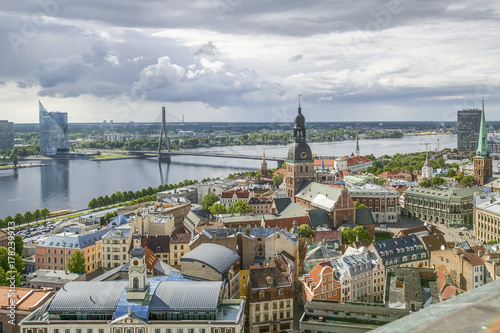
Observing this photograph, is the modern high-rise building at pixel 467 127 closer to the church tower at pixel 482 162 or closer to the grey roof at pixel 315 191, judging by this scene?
the church tower at pixel 482 162

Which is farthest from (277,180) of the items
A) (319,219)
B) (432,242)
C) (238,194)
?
(432,242)

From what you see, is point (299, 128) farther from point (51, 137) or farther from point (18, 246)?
point (51, 137)

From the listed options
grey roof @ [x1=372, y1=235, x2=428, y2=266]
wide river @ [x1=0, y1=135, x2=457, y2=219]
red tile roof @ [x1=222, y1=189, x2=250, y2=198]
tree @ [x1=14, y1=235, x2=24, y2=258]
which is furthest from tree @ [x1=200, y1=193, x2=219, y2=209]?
grey roof @ [x1=372, y1=235, x2=428, y2=266]

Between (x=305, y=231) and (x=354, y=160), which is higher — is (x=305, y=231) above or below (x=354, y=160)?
below

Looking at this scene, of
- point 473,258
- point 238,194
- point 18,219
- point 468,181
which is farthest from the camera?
point 468,181

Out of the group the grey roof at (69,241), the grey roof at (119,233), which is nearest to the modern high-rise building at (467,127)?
the grey roof at (119,233)

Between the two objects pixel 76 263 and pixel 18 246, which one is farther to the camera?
pixel 18 246

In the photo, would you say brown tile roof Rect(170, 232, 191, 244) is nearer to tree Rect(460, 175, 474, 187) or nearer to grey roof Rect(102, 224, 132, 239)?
grey roof Rect(102, 224, 132, 239)
